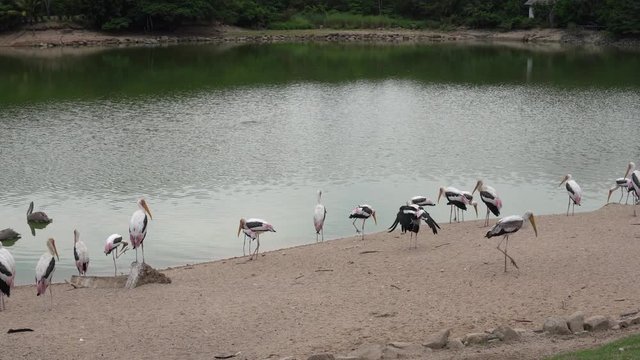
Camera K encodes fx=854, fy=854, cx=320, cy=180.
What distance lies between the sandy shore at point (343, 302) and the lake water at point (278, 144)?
274 cm

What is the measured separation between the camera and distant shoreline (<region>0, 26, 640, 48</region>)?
3354 inches

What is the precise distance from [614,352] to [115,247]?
38.5 feet

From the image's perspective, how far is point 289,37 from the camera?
315 ft

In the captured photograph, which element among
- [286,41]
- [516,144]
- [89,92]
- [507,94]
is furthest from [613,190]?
[286,41]

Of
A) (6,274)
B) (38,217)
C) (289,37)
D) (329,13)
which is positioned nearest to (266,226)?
(6,274)

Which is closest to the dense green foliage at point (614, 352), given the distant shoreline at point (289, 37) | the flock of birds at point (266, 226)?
the flock of birds at point (266, 226)

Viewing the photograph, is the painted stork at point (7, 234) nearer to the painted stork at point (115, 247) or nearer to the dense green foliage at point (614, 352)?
the painted stork at point (115, 247)

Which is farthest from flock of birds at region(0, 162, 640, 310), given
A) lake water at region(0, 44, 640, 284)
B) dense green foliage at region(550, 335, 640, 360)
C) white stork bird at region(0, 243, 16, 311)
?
dense green foliage at region(550, 335, 640, 360)

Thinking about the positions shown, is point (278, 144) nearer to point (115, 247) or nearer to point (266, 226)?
point (266, 226)

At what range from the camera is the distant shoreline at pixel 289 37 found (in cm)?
8519

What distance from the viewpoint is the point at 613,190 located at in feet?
81.9

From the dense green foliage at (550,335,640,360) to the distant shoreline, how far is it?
78.7m

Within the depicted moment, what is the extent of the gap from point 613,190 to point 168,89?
3493cm

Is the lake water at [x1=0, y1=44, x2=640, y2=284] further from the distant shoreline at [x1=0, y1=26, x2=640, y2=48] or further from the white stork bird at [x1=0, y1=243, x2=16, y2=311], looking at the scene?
the distant shoreline at [x1=0, y1=26, x2=640, y2=48]
